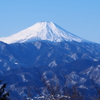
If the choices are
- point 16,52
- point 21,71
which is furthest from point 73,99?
point 16,52

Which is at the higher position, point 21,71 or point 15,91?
point 21,71

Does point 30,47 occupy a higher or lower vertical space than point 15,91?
higher

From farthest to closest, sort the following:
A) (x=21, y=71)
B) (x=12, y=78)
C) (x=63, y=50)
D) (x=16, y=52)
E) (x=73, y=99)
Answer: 1. (x=63, y=50)
2. (x=16, y=52)
3. (x=21, y=71)
4. (x=12, y=78)
5. (x=73, y=99)

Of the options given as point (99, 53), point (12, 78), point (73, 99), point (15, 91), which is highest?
point (99, 53)

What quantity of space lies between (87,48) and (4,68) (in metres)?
63.7

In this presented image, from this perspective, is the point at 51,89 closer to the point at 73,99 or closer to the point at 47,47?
the point at 73,99

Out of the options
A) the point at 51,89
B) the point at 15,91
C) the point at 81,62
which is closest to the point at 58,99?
the point at 51,89

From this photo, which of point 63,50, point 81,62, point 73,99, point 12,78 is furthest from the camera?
point 63,50

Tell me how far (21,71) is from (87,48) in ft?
243

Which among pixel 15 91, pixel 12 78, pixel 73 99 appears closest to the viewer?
pixel 73 99

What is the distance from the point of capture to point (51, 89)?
8.26 meters

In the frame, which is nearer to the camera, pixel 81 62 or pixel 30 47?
pixel 81 62

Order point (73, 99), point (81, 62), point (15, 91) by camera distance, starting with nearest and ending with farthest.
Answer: point (73, 99)
point (15, 91)
point (81, 62)

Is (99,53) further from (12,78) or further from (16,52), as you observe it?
(12,78)
